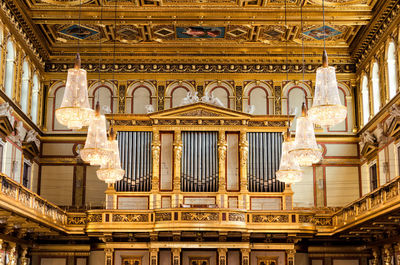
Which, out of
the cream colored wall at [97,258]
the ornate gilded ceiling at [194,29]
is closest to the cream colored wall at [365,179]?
the ornate gilded ceiling at [194,29]

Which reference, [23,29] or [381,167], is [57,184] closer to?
[23,29]

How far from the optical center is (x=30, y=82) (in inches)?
1042

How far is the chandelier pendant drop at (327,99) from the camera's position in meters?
13.8

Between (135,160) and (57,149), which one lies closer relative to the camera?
(135,160)

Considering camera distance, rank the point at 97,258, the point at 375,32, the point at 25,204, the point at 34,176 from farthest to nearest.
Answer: the point at 34,176 → the point at 97,258 → the point at 375,32 → the point at 25,204

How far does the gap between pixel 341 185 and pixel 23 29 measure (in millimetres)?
14838

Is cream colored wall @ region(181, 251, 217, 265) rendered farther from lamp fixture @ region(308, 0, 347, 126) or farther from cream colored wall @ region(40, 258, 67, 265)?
lamp fixture @ region(308, 0, 347, 126)

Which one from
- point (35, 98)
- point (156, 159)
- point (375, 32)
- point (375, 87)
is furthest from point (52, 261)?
point (375, 32)

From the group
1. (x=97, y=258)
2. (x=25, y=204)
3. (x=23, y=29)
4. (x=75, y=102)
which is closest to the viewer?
(x=75, y=102)

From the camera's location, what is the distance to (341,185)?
2759cm

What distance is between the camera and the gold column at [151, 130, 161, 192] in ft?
83.2

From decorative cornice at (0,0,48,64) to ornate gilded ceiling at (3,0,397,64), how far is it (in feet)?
0.21

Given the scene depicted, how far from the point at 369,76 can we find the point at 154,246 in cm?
1135

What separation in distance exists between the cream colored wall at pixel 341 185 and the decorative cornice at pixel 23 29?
531 inches
